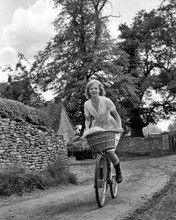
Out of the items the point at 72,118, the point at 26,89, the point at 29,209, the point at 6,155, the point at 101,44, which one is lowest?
the point at 29,209

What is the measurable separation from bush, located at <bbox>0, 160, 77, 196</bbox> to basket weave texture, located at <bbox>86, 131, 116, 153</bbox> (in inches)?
143

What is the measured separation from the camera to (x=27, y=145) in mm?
12750

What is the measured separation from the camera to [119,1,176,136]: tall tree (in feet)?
139

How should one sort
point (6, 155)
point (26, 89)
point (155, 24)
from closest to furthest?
point (6, 155), point (26, 89), point (155, 24)

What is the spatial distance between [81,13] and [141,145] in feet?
51.6

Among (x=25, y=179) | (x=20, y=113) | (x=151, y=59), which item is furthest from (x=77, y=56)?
(x=25, y=179)

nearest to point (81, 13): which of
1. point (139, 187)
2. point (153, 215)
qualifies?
point (139, 187)

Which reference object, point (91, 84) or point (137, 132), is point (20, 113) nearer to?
point (91, 84)

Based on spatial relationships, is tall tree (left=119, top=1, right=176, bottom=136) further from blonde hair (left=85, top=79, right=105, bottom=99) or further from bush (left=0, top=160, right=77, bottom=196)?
blonde hair (left=85, top=79, right=105, bottom=99)

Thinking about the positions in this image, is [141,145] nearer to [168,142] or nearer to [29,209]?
[168,142]

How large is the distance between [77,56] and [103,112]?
90.9ft

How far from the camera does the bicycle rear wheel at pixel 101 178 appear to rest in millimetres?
5916

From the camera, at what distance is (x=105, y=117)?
670 cm

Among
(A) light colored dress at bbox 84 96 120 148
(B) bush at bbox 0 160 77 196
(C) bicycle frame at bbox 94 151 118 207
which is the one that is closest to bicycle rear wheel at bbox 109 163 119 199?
(C) bicycle frame at bbox 94 151 118 207
